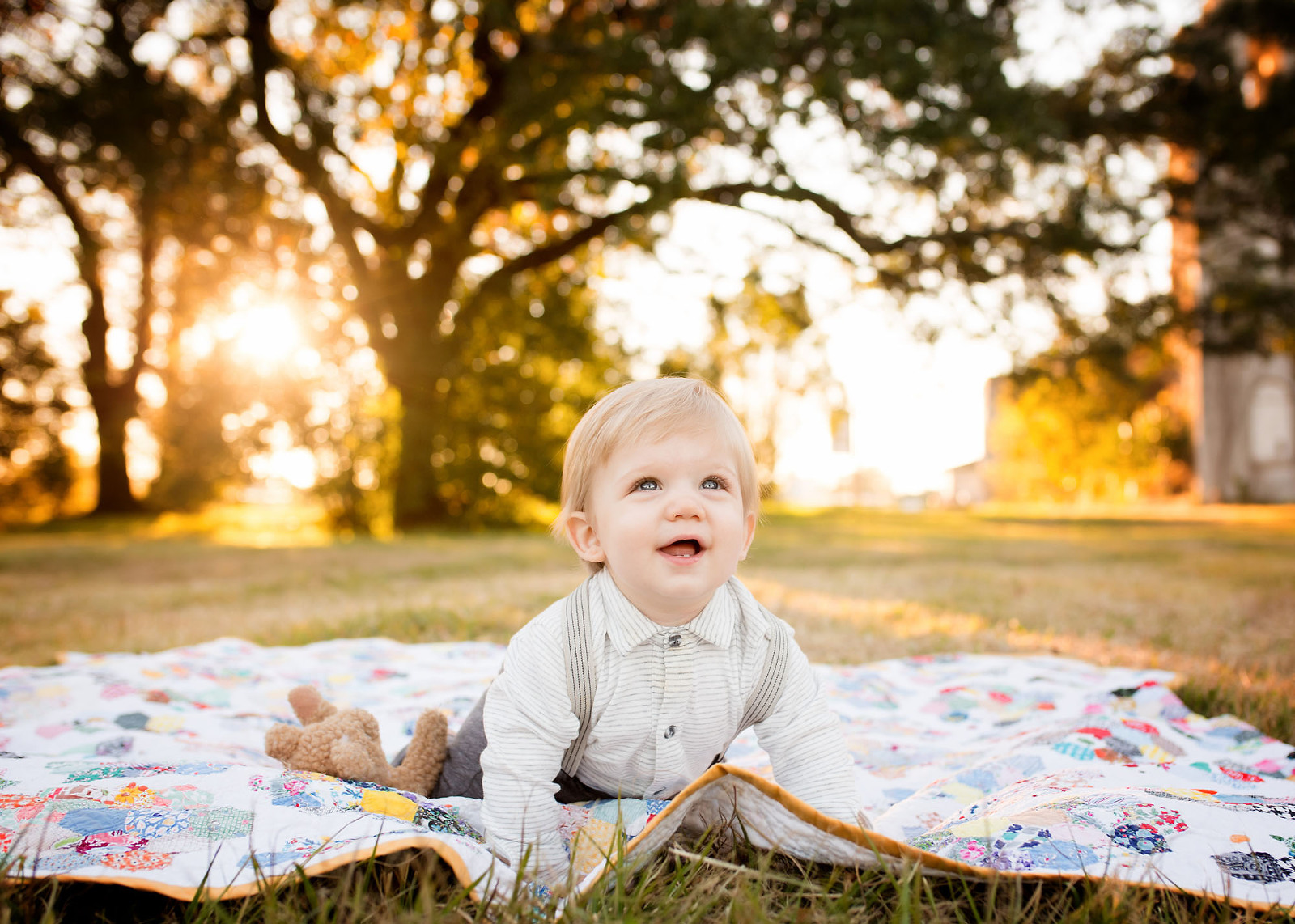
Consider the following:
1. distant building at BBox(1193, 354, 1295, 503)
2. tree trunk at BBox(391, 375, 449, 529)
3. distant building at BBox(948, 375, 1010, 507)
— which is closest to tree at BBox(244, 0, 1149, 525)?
tree trunk at BBox(391, 375, 449, 529)

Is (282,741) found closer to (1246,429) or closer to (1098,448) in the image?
(1246,429)

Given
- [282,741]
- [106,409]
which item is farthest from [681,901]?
[106,409]

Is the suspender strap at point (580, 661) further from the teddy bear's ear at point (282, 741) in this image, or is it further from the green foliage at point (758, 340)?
the green foliage at point (758, 340)

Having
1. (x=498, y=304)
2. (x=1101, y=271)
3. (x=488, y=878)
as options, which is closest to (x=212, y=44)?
(x=498, y=304)

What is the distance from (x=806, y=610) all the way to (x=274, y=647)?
2458 millimetres

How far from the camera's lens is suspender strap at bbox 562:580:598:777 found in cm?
146

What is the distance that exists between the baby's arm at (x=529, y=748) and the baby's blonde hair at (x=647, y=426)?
0.90ft

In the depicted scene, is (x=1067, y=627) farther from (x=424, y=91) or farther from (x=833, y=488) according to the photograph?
(x=833, y=488)

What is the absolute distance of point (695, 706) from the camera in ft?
4.90

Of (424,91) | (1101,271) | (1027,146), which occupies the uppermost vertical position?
(424,91)

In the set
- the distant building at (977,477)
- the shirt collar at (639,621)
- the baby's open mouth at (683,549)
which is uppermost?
the baby's open mouth at (683,549)

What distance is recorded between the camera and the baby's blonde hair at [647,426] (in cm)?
148

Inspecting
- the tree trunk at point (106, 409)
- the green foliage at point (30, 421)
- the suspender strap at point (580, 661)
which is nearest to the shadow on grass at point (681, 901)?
the suspender strap at point (580, 661)

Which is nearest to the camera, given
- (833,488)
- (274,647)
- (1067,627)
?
(274,647)
